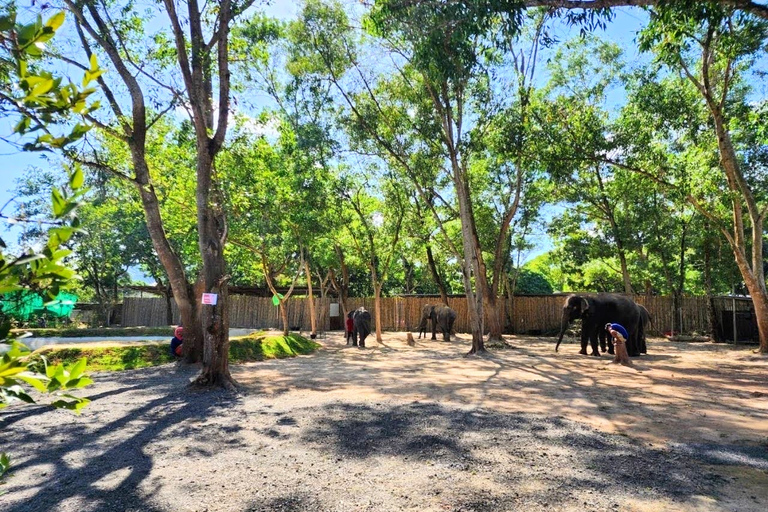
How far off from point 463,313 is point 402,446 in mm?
23066

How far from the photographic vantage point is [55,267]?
1307mm

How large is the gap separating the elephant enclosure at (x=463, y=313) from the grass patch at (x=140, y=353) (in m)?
12.0

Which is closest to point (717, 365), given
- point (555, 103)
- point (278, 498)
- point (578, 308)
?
point (578, 308)

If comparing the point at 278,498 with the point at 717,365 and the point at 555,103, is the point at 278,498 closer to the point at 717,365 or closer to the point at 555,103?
the point at 717,365

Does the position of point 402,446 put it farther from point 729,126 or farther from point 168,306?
point 168,306

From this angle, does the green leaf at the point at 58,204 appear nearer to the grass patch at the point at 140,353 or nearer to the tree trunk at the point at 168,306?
the grass patch at the point at 140,353

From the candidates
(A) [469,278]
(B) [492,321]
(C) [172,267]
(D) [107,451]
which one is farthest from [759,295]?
(D) [107,451]

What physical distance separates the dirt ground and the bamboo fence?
13865 millimetres

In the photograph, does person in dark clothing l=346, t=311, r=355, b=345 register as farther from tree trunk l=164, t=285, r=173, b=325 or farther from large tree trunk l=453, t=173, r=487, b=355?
tree trunk l=164, t=285, r=173, b=325

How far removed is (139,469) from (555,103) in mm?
15090

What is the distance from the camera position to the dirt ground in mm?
4160

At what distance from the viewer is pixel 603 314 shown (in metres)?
15.4

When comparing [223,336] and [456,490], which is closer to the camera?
[456,490]

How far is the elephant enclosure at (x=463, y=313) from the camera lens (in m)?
21.7
